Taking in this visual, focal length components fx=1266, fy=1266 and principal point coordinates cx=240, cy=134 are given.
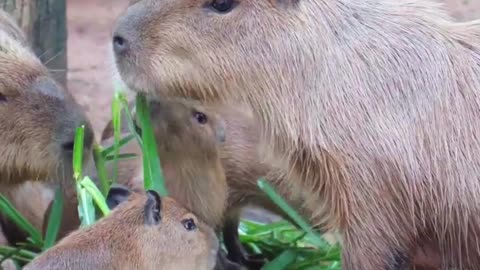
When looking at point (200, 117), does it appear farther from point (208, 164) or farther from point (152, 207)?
point (152, 207)

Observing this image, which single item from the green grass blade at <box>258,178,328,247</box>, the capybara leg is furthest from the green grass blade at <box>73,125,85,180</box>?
the capybara leg

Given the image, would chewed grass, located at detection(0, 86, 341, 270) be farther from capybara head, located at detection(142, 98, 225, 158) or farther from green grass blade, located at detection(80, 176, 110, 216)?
capybara head, located at detection(142, 98, 225, 158)

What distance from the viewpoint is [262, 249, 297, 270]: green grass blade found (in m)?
4.77

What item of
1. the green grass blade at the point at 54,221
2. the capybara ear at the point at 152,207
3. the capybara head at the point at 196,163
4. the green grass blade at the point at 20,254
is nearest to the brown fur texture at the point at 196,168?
the capybara head at the point at 196,163

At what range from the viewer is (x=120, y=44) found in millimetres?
3961

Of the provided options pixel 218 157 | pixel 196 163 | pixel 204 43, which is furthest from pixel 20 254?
pixel 204 43

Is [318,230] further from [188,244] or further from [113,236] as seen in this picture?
[113,236]

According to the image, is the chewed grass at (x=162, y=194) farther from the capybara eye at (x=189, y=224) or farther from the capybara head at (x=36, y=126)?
the capybara eye at (x=189, y=224)

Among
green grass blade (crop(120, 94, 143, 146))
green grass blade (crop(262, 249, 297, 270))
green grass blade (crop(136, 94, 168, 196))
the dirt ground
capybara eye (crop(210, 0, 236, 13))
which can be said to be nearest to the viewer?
capybara eye (crop(210, 0, 236, 13))

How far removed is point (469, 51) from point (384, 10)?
31 centimetres

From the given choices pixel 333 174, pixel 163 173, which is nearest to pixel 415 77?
pixel 333 174

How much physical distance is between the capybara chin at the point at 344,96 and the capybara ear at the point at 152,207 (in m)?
0.34

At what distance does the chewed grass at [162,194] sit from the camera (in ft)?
14.3

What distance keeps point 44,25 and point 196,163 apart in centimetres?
132
